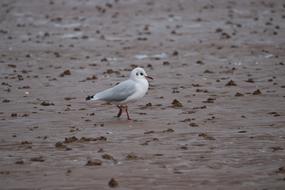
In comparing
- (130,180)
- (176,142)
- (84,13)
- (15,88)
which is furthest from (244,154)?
(84,13)

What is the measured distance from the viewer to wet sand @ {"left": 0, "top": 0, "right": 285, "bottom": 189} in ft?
26.4

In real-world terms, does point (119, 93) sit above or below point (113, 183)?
above

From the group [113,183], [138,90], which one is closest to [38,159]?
[113,183]

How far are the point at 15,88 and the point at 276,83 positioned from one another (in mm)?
4799

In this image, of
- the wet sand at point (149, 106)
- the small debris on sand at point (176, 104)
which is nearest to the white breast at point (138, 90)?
the wet sand at point (149, 106)

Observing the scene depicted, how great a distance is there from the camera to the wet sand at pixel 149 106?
8.05m

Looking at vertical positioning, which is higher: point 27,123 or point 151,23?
point 151,23

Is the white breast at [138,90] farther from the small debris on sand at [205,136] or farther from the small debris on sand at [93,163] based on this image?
the small debris on sand at [93,163]

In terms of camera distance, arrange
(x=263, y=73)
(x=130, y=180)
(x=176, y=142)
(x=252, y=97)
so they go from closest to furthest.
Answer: (x=130, y=180)
(x=176, y=142)
(x=252, y=97)
(x=263, y=73)

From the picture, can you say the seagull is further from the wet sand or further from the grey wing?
the wet sand

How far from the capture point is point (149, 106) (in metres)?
12.2

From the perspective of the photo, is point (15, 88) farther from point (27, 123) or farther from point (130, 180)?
point (130, 180)

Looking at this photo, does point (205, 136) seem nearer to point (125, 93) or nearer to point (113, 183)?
point (125, 93)

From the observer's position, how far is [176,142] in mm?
9445
